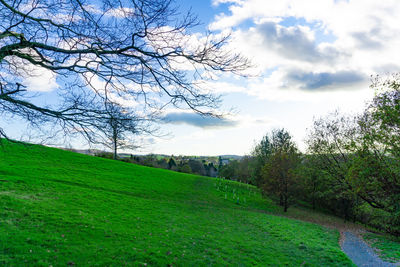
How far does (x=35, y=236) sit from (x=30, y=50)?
22.4ft

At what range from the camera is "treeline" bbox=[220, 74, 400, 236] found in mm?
13695

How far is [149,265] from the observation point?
844 cm

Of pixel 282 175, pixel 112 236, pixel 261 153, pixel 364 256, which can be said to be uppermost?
pixel 261 153

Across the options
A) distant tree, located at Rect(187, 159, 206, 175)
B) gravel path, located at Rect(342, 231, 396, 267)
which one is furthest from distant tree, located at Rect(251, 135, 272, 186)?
distant tree, located at Rect(187, 159, 206, 175)

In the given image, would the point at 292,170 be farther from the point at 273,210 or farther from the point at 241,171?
the point at 241,171

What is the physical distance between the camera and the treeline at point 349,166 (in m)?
13.7

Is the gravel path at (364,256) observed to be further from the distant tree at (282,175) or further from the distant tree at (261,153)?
the distant tree at (261,153)

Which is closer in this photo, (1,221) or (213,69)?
(213,69)

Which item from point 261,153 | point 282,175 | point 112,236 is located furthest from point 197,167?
point 112,236

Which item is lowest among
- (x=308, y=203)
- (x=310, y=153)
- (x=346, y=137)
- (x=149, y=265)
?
(x=308, y=203)

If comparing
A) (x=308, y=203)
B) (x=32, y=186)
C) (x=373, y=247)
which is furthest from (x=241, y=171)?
(x=32, y=186)

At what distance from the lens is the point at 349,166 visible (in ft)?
69.7

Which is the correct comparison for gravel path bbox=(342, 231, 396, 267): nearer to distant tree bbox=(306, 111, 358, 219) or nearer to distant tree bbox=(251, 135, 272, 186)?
distant tree bbox=(306, 111, 358, 219)

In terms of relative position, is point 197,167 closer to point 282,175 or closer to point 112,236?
point 282,175
